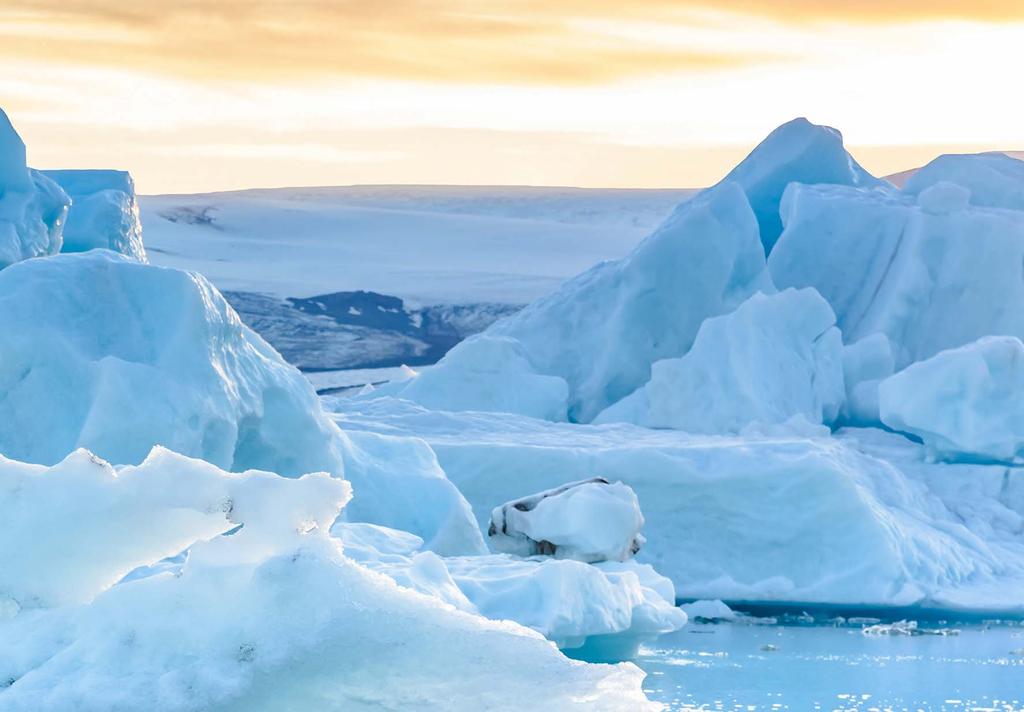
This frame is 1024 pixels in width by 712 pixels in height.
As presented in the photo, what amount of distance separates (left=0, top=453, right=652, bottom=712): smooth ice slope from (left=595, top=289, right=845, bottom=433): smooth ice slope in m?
10.7

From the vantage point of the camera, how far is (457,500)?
9.34 m

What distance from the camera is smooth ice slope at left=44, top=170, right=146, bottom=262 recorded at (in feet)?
49.8

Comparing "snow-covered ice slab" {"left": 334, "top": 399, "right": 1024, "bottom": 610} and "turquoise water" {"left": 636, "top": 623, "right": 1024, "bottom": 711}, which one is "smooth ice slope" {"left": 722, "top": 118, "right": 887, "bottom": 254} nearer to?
"snow-covered ice slab" {"left": 334, "top": 399, "right": 1024, "bottom": 610}

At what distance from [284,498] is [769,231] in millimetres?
15363

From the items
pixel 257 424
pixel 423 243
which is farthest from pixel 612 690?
pixel 423 243

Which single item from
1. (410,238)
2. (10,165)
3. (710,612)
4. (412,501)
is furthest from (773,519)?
(410,238)

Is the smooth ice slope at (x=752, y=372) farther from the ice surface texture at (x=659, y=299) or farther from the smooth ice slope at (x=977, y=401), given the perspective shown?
the smooth ice slope at (x=977, y=401)

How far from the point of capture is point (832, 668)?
8.73m

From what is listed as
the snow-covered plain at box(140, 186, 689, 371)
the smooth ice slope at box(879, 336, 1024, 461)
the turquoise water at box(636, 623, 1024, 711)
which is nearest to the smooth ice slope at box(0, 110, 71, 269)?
the turquoise water at box(636, 623, 1024, 711)

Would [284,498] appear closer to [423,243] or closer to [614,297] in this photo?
[614,297]

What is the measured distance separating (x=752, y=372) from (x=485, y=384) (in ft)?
8.46

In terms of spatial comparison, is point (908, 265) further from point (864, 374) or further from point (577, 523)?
point (577, 523)

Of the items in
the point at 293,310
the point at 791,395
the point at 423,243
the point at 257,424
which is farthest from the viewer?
the point at 423,243

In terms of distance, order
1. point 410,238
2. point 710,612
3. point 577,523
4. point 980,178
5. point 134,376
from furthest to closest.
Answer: point 410,238
point 980,178
point 710,612
point 577,523
point 134,376
